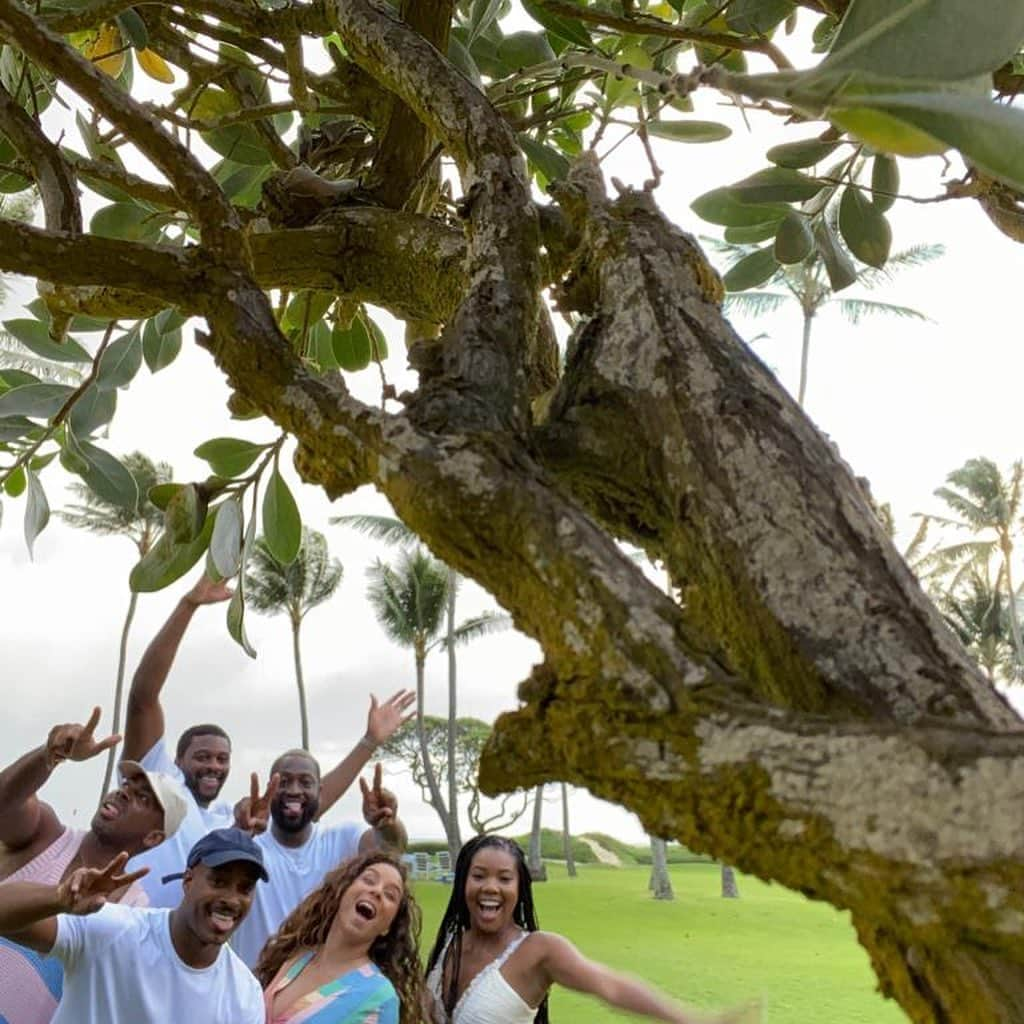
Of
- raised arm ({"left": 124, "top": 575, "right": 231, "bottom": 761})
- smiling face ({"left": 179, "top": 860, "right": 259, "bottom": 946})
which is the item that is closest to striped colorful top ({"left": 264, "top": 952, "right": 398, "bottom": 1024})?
smiling face ({"left": 179, "top": 860, "right": 259, "bottom": 946})

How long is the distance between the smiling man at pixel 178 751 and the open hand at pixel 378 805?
1.08 feet

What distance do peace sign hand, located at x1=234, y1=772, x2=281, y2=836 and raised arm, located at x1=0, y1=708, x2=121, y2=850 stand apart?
33cm

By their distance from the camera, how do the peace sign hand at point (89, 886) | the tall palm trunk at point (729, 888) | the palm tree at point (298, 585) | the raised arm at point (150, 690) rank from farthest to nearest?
the palm tree at point (298, 585), the tall palm trunk at point (729, 888), the raised arm at point (150, 690), the peace sign hand at point (89, 886)

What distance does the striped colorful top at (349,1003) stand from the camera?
5.83 ft

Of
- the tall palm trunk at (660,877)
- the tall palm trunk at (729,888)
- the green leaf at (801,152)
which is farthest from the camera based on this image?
the tall palm trunk at (660,877)

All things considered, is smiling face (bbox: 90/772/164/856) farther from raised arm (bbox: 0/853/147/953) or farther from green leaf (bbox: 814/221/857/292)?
green leaf (bbox: 814/221/857/292)

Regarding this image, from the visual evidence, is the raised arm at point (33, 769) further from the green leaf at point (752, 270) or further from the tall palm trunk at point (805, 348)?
the tall palm trunk at point (805, 348)

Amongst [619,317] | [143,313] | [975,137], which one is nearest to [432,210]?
[143,313]

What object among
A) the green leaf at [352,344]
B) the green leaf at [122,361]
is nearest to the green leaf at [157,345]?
the green leaf at [122,361]

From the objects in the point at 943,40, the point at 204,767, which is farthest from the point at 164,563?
the point at 204,767

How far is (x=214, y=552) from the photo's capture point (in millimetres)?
1354

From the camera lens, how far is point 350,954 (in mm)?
1896

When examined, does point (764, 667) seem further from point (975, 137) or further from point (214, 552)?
point (214, 552)

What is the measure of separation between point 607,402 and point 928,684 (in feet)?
0.90
